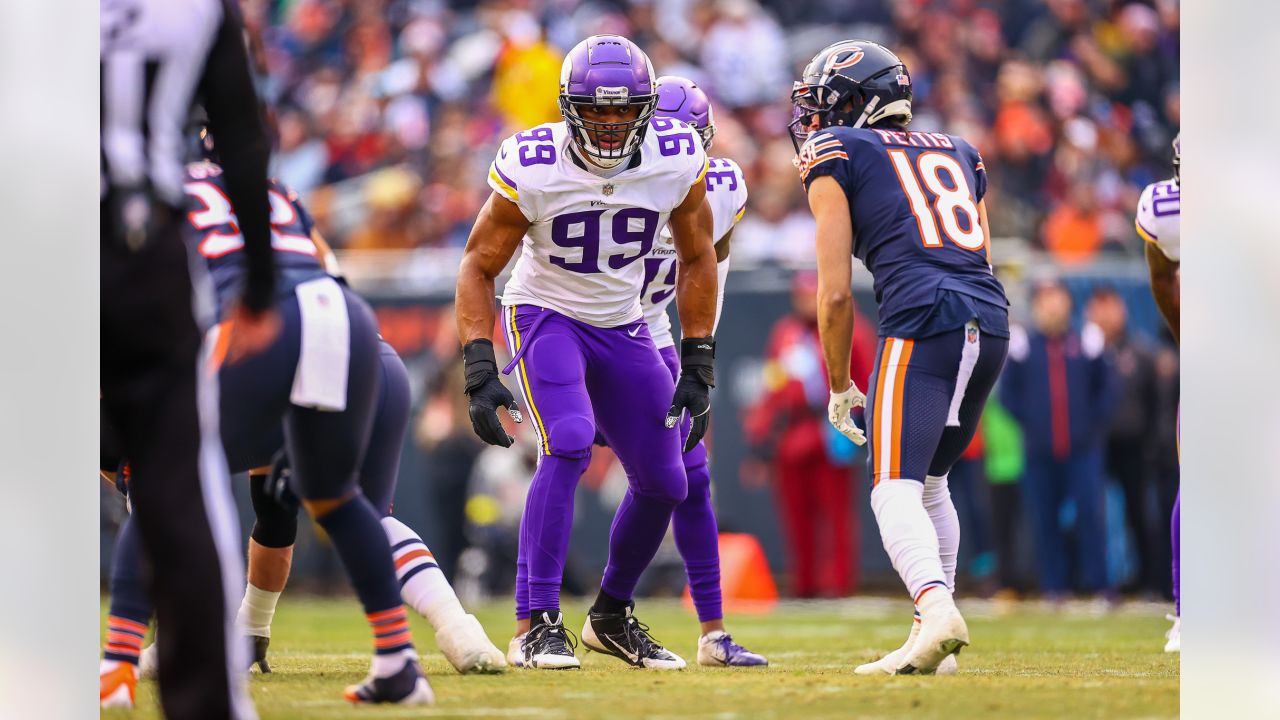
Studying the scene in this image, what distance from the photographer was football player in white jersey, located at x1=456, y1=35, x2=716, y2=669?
5520 mm

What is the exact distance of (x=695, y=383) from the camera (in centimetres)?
573

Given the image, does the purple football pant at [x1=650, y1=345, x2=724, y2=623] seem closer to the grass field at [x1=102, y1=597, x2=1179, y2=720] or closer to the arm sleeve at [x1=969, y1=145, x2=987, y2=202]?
the grass field at [x1=102, y1=597, x2=1179, y2=720]

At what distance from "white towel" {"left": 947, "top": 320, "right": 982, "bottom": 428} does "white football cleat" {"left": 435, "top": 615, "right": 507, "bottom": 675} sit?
1.60 metres

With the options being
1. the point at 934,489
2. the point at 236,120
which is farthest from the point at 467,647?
the point at 236,120

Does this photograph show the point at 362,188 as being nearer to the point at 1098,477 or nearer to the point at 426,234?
the point at 426,234

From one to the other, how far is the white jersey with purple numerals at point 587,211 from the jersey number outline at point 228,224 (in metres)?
1.11

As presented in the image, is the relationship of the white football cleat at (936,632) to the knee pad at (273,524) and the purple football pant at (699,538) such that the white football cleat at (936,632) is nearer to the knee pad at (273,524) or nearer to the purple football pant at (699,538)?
the purple football pant at (699,538)

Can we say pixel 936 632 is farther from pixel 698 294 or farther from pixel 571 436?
pixel 698 294

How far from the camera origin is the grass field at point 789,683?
4094 millimetres

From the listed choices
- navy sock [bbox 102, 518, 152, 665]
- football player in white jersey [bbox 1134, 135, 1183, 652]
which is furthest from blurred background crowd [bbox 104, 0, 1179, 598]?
navy sock [bbox 102, 518, 152, 665]

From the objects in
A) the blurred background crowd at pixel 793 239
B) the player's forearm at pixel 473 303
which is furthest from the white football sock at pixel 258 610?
the blurred background crowd at pixel 793 239

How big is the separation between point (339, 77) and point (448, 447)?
19.6 feet
